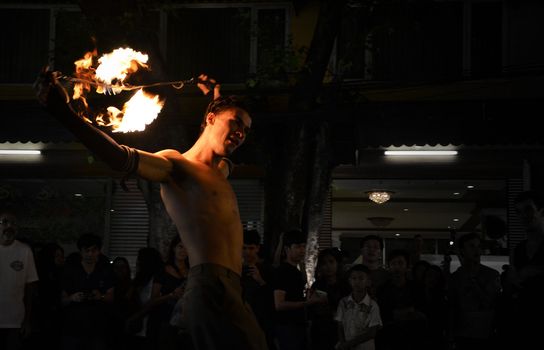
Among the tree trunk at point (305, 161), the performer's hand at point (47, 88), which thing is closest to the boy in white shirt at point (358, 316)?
the tree trunk at point (305, 161)

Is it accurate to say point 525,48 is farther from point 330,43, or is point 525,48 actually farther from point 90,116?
point 90,116

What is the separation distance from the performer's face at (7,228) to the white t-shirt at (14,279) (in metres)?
0.08

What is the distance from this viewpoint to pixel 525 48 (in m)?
15.0

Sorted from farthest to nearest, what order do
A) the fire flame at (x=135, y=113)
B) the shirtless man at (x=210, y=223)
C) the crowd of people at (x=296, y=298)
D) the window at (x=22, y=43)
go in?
1. the window at (x=22, y=43)
2. the crowd of people at (x=296, y=298)
3. the fire flame at (x=135, y=113)
4. the shirtless man at (x=210, y=223)

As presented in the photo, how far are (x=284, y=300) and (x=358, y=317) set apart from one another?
745mm

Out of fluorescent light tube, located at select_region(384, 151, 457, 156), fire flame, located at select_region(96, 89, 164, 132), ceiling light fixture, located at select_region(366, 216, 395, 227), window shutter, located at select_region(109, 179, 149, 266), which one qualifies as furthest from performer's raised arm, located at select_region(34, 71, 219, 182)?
ceiling light fixture, located at select_region(366, 216, 395, 227)

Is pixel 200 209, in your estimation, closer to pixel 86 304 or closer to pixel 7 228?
pixel 86 304

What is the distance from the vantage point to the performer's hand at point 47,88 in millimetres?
4445

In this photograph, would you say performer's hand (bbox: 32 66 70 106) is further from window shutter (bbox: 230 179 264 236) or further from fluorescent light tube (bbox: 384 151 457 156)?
window shutter (bbox: 230 179 264 236)

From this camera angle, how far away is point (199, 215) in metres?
5.29

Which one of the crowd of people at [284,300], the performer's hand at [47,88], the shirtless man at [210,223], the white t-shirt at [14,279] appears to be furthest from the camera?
the white t-shirt at [14,279]

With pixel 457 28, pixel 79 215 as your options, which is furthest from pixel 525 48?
pixel 79 215

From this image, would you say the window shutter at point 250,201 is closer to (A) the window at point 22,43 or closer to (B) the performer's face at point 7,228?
(A) the window at point 22,43

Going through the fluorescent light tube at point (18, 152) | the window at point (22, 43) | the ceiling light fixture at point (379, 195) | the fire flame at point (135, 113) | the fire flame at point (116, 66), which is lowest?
the fire flame at point (135, 113)
